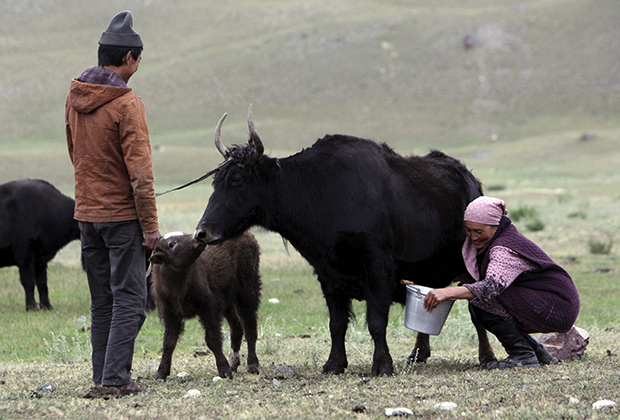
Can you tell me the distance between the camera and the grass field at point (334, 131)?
6109 millimetres

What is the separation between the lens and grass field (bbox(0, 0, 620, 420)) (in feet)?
20.0

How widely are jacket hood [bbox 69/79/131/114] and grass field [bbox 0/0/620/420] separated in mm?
2034

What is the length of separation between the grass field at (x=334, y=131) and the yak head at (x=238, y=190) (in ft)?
4.12

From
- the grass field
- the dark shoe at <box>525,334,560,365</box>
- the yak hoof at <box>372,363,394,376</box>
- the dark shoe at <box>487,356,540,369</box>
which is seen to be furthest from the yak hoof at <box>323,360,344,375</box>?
the dark shoe at <box>525,334,560,365</box>

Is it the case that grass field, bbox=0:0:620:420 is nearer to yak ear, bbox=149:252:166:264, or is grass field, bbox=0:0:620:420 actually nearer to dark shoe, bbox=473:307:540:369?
dark shoe, bbox=473:307:540:369

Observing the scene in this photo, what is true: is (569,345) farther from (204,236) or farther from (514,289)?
(204,236)

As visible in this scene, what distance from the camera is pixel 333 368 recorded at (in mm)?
7531

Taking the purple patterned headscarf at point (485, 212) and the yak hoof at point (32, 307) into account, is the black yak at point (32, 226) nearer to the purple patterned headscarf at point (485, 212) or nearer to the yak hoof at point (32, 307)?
the yak hoof at point (32, 307)

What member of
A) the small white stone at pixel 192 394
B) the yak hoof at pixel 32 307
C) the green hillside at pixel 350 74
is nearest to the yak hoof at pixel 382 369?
the small white stone at pixel 192 394

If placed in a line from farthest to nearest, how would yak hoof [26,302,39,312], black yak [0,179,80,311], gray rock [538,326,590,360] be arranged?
black yak [0,179,80,311] → yak hoof [26,302,39,312] → gray rock [538,326,590,360]

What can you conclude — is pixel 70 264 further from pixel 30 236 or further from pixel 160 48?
pixel 160 48

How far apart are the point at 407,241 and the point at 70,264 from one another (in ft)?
35.9

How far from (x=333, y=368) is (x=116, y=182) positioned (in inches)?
100

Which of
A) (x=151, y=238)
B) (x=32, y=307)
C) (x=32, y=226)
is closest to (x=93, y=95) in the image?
(x=151, y=238)
